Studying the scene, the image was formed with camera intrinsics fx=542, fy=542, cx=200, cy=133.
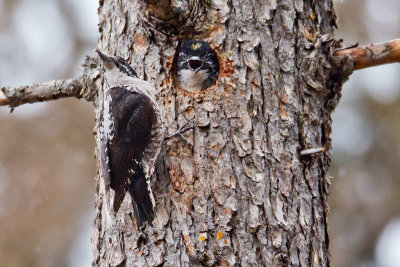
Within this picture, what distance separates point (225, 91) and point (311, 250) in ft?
3.13

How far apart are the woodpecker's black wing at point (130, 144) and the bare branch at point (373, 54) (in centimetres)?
115

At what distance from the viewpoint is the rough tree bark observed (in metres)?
2.67

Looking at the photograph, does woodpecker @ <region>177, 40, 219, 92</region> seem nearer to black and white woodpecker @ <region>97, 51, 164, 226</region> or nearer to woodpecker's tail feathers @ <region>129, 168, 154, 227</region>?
black and white woodpecker @ <region>97, 51, 164, 226</region>

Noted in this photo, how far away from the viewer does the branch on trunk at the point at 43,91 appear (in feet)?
11.1

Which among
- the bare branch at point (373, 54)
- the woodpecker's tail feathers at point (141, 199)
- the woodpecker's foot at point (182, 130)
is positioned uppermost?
the bare branch at point (373, 54)

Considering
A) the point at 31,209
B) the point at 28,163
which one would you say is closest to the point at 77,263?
the point at 31,209

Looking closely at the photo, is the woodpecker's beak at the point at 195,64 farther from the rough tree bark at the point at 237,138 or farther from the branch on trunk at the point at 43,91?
the branch on trunk at the point at 43,91

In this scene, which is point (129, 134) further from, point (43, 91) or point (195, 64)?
point (43, 91)

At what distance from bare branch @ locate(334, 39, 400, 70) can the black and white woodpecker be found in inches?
44.0

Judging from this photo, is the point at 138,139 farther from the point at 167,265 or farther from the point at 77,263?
the point at 77,263

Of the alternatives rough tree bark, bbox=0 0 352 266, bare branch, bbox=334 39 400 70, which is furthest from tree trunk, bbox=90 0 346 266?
bare branch, bbox=334 39 400 70

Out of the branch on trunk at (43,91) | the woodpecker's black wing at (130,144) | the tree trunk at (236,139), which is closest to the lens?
the tree trunk at (236,139)

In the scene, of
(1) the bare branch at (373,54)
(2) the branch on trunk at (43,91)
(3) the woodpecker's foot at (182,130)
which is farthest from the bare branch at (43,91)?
(1) the bare branch at (373,54)

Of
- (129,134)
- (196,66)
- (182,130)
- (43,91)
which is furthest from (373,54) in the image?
(43,91)
